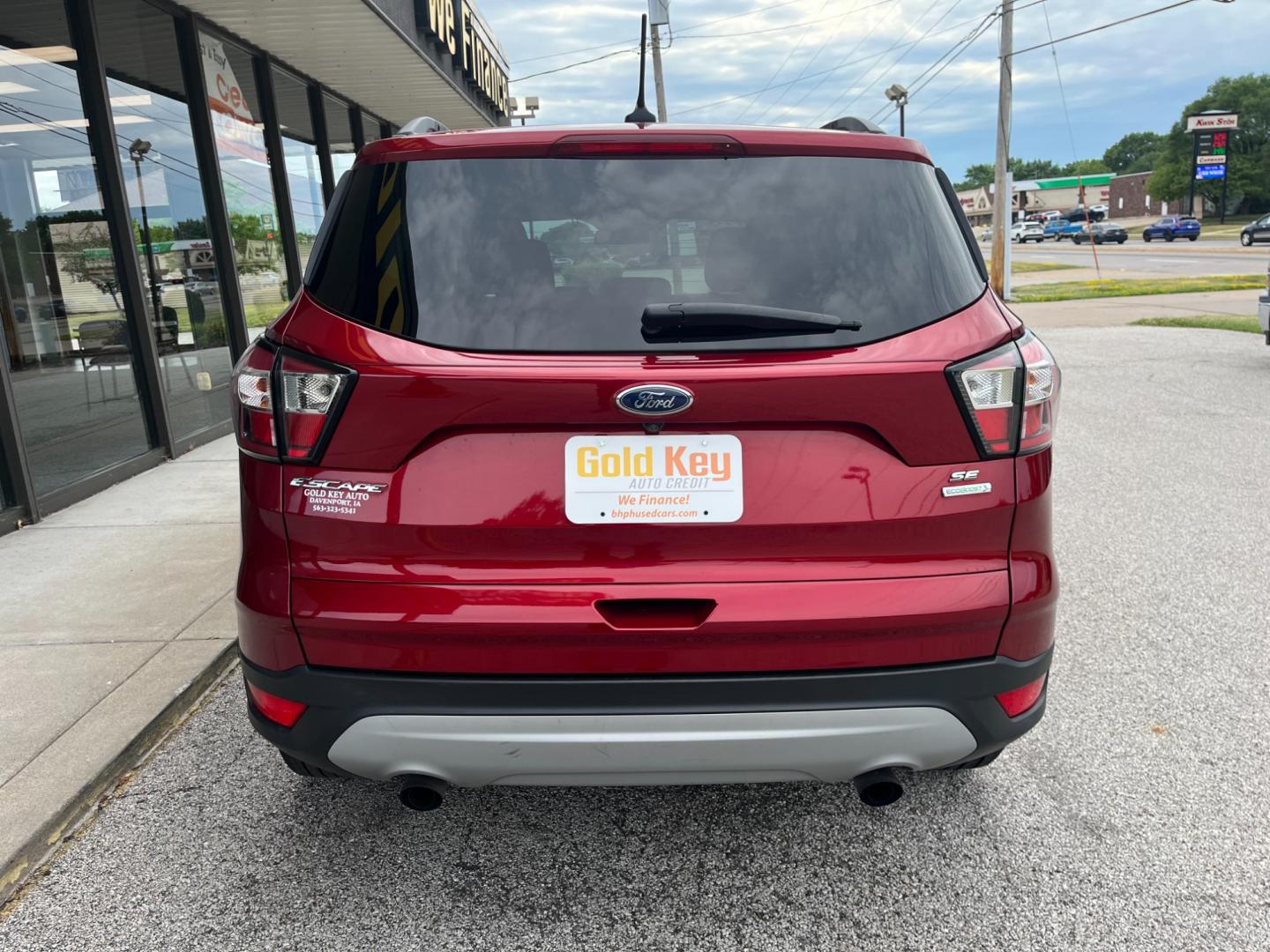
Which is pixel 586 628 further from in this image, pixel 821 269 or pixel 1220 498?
pixel 1220 498

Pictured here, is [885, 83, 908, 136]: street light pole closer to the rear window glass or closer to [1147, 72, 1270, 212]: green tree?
the rear window glass

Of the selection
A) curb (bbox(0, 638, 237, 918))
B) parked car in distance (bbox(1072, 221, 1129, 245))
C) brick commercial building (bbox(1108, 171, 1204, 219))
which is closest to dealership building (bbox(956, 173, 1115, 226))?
brick commercial building (bbox(1108, 171, 1204, 219))

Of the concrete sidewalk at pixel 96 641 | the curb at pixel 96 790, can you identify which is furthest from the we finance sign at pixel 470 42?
the curb at pixel 96 790

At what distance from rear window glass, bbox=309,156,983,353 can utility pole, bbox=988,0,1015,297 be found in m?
21.5

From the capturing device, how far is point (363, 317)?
6.93ft

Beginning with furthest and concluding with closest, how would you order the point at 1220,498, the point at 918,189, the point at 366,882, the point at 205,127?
the point at 205,127
the point at 1220,498
the point at 366,882
the point at 918,189

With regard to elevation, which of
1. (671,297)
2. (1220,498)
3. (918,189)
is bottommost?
(1220,498)

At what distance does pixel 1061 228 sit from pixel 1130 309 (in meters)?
62.3

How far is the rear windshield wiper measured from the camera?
80.5 inches

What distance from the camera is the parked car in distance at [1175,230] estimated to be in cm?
5888

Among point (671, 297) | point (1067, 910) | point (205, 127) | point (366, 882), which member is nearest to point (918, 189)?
point (671, 297)

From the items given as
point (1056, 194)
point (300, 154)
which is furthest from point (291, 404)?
point (1056, 194)

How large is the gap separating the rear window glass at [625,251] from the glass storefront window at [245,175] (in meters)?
7.35

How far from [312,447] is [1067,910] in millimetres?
2072
